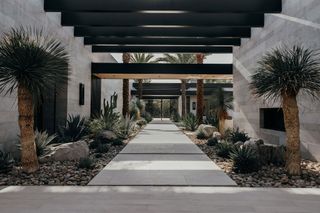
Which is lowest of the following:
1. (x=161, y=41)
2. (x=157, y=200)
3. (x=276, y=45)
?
(x=157, y=200)

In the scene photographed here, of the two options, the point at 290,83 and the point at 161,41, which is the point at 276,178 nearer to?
the point at 290,83

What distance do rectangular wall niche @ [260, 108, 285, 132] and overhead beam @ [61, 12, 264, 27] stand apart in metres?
3.28

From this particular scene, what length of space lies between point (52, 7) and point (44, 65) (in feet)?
15.2

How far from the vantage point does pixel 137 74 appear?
1655 centimetres

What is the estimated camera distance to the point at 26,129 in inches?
243

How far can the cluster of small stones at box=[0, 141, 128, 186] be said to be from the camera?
5.58m

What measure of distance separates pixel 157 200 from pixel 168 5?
718cm

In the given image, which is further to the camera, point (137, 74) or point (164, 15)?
point (137, 74)

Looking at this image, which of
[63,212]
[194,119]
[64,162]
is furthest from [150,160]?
[194,119]

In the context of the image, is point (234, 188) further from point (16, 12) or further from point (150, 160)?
point (16, 12)

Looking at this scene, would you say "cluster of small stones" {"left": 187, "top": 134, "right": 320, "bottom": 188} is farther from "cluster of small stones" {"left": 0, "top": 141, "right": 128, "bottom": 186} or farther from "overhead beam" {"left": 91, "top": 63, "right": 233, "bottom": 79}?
"overhead beam" {"left": 91, "top": 63, "right": 233, "bottom": 79}

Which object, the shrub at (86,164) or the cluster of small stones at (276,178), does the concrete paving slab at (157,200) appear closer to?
the cluster of small stones at (276,178)

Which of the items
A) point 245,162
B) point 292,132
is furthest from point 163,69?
point 292,132

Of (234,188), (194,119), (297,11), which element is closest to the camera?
(234,188)
